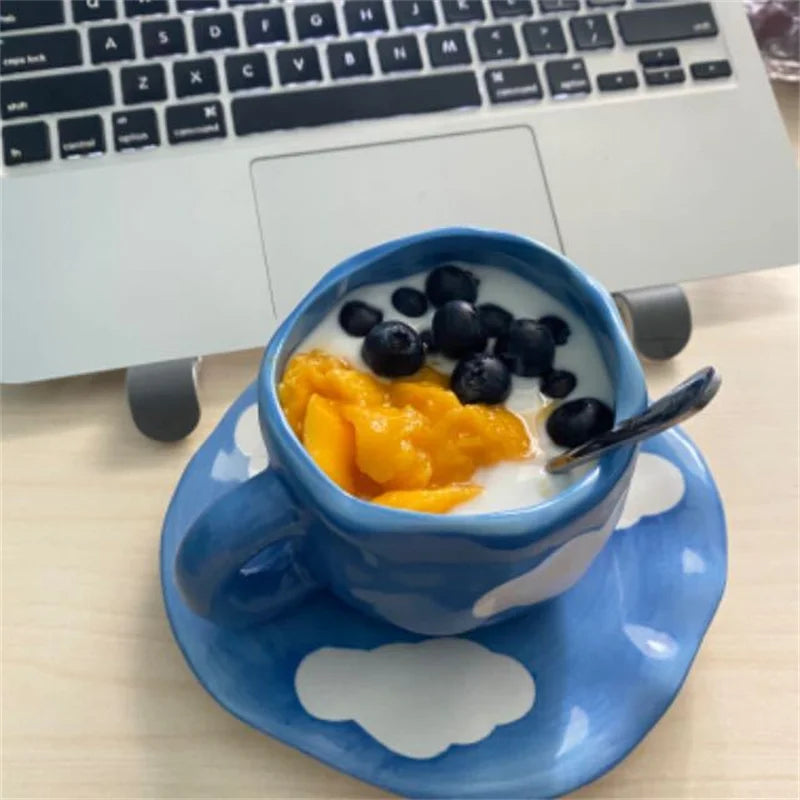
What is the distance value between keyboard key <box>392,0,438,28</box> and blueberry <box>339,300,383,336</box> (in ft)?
0.73

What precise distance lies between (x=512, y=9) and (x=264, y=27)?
121 millimetres

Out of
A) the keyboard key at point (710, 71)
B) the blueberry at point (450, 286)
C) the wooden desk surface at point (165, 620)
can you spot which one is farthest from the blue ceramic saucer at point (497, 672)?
the keyboard key at point (710, 71)

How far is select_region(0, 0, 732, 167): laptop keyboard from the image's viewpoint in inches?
19.5

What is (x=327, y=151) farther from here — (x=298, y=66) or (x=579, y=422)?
(x=579, y=422)

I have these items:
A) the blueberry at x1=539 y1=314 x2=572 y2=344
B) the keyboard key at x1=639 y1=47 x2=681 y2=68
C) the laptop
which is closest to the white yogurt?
the blueberry at x1=539 y1=314 x2=572 y2=344

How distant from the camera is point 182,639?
0.39 metres

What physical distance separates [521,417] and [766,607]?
14 centimetres

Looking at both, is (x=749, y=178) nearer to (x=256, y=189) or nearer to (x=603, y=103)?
(x=603, y=103)

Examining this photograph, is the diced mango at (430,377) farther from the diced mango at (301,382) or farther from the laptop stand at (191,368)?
the laptop stand at (191,368)

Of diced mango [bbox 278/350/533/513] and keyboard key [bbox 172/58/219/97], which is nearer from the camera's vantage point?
diced mango [bbox 278/350/533/513]

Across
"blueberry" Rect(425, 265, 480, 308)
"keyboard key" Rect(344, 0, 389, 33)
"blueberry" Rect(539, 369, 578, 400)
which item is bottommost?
"blueberry" Rect(539, 369, 578, 400)

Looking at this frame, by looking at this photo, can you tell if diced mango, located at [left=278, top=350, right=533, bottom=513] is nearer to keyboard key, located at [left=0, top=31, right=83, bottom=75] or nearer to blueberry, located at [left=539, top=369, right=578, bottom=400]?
blueberry, located at [left=539, top=369, right=578, bottom=400]

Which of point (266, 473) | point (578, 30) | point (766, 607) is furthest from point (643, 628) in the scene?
point (578, 30)

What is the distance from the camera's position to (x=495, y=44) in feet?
1.70
